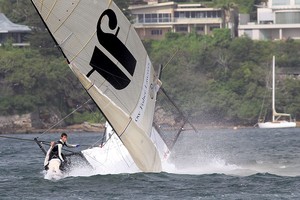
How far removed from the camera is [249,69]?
310ft

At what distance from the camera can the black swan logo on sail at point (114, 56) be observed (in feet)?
107

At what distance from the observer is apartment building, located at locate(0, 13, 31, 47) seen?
101m

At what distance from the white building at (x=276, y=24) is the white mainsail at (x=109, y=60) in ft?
236

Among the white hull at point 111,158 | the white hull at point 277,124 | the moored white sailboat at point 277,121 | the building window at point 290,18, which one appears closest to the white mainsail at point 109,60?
the white hull at point 111,158

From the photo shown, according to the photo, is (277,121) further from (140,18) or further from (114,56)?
(114,56)

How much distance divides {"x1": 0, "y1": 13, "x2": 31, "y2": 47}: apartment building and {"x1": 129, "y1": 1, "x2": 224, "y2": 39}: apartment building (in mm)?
11088

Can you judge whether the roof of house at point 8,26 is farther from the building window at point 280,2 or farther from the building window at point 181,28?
the building window at point 280,2

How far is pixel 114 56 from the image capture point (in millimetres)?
32906

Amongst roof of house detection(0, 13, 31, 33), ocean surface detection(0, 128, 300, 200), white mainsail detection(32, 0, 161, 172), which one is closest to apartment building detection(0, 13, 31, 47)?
roof of house detection(0, 13, 31, 33)

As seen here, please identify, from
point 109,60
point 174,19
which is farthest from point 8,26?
point 109,60

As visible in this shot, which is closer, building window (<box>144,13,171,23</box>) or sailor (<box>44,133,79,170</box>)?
sailor (<box>44,133,79,170</box>)

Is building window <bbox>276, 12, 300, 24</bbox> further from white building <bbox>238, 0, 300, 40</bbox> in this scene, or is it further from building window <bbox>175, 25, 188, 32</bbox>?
building window <bbox>175, 25, 188, 32</bbox>

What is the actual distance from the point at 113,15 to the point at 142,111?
283 centimetres

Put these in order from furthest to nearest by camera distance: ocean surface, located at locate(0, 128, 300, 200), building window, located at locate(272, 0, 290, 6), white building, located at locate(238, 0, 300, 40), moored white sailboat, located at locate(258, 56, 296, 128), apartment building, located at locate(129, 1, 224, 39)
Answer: apartment building, located at locate(129, 1, 224, 39) < building window, located at locate(272, 0, 290, 6) < white building, located at locate(238, 0, 300, 40) < moored white sailboat, located at locate(258, 56, 296, 128) < ocean surface, located at locate(0, 128, 300, 200)
